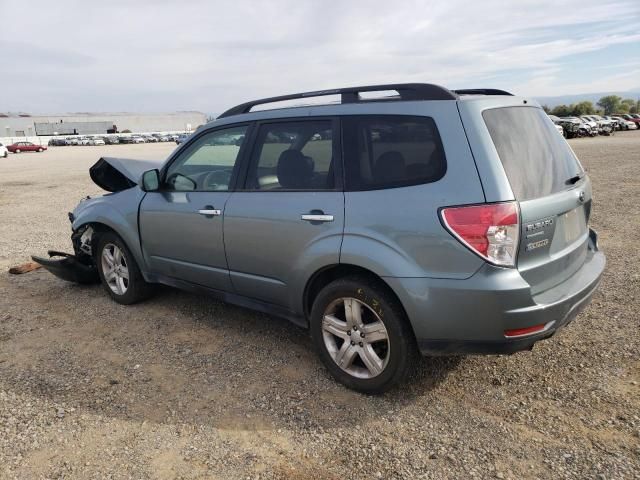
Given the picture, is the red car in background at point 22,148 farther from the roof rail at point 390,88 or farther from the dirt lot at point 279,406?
the roof rail at point 390,88

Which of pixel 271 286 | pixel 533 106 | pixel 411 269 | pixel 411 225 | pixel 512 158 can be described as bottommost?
pixel 271 286

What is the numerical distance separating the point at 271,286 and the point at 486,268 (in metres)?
1.59

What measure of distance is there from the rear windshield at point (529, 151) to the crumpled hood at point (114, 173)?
3657 millimetres

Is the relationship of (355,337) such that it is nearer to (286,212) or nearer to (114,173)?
(286,212)

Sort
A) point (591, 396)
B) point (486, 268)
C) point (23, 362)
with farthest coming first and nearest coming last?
point (23, 362), point (591, 396), point (486, 268)

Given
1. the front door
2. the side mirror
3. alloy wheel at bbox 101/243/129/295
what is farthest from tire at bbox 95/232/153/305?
the side mirror

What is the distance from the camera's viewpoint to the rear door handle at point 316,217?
320 centimetres

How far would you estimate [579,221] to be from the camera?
3.27m

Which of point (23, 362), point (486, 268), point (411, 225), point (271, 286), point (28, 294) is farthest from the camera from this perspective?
point (28, 294)

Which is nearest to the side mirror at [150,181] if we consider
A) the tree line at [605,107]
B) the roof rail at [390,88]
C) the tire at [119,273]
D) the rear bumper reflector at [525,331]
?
the tire at [119,273]

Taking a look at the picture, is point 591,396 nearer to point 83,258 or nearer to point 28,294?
point 83,258

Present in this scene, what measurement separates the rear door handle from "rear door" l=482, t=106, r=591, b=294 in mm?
1080

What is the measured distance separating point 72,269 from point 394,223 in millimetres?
4051

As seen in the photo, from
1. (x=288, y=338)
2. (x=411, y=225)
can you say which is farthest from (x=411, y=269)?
(x=288, y=338)
